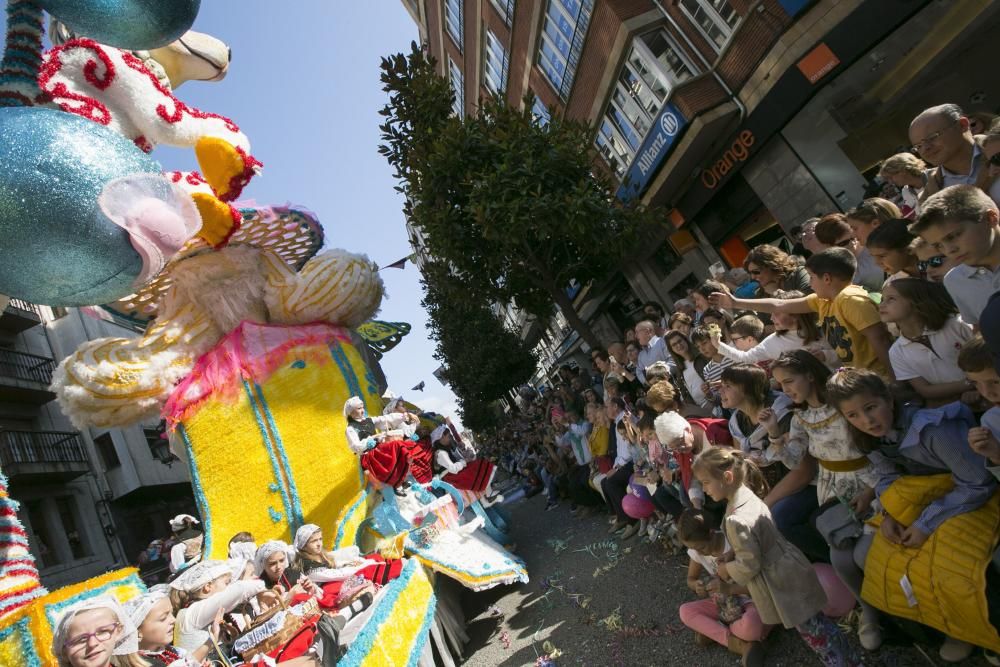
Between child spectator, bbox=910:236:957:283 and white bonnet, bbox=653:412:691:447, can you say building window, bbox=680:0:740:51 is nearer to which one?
child spectator, bbox=910:236:957:283

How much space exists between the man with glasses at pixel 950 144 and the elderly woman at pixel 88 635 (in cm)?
439

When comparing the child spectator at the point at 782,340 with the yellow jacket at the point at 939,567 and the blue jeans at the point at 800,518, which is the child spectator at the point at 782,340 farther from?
the yellow jacket at the point at 939,567

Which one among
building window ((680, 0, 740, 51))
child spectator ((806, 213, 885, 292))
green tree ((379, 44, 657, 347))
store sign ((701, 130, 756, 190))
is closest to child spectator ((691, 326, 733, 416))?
child spectator ((806, 213, 885, 292))

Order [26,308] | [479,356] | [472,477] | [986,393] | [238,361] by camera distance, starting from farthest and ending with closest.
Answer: [479,356] < [26,308] < [472,477] < [238,361] < [986,393]

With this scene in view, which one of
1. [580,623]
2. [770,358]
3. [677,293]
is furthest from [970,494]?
[677,293]

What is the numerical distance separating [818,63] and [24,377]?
1881 centimetres

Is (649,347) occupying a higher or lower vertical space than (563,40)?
lower

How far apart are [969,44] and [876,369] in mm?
5784

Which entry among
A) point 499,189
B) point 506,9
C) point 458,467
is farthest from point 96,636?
point 506,9

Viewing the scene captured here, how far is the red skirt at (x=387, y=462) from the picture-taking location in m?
4.44

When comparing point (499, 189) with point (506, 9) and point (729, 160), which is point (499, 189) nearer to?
point (729, 160)

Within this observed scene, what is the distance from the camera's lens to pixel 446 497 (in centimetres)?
484

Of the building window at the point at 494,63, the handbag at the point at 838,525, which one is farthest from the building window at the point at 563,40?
the handbag at the point at 838,525

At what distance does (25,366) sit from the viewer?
48.9 ft
